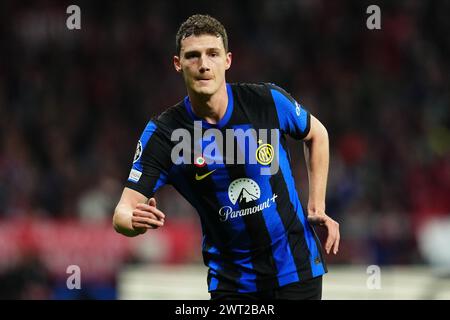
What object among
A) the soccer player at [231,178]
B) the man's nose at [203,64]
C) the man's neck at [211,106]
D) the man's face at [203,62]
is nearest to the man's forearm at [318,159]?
the soccer player at [231,178]

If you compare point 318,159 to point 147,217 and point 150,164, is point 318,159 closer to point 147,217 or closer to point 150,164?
point 150,164

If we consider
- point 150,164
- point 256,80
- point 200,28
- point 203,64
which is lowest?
point 150,164

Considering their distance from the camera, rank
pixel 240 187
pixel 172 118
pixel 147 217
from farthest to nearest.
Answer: pixel 172 118 → pixel 240 187 → pixel 147 217

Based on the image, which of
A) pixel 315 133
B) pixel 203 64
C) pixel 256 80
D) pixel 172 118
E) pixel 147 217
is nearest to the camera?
pixel 147 217

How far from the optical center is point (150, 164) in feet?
16.0

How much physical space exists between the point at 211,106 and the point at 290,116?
449 mm

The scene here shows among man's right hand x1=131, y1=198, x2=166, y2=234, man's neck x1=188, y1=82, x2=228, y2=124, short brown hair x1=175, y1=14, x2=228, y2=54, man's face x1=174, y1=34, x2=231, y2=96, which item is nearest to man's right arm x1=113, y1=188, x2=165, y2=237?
man's right hand x1=131, y1=198, x2=166, y2=234

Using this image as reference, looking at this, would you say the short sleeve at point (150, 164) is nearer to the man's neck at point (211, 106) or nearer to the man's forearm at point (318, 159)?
the man's neck at point (211, 106)

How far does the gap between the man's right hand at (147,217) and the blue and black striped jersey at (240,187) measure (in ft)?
1.32

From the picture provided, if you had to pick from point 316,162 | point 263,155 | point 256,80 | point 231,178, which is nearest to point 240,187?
point 231,178

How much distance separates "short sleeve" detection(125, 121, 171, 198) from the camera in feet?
15.9

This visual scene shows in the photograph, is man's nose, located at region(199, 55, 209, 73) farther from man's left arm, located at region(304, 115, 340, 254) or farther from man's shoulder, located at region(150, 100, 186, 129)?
man's left arm, located at region(304, 115, 340, 254)
